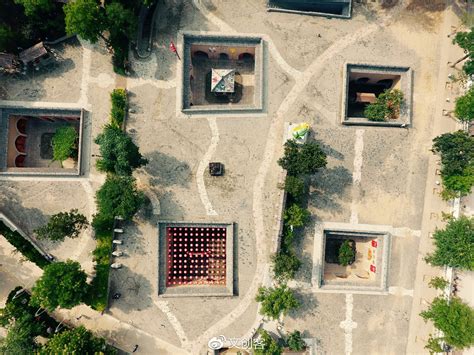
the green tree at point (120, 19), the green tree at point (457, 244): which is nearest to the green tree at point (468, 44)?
the green tree at point (457, 244)

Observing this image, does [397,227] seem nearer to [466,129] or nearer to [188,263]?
[466,129]

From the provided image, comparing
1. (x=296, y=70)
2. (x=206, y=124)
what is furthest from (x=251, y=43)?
(x=206, y=124)

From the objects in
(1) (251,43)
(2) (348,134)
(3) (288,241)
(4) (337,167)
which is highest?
(1) (251,43)

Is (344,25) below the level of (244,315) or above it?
Result: above

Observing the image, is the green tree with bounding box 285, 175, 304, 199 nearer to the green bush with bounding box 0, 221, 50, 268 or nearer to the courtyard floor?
the courtyard floor

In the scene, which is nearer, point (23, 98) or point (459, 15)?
point (23, 98)

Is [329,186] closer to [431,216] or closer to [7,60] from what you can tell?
[431,216]

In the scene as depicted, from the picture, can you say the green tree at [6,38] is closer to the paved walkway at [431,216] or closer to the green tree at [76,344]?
the green tree at [76,344]

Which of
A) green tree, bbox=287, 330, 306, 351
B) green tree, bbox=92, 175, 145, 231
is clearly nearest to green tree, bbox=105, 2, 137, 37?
green tree, bbox=92, 175, 145, 231
